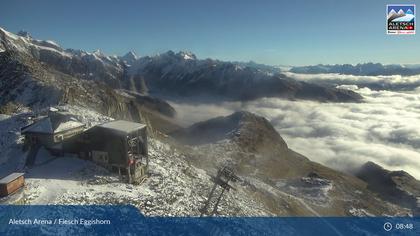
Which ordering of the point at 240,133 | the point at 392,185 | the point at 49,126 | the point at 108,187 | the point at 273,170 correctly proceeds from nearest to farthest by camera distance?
the point at 108,187 → the point at 49,126 → the point at 273,170 → the point at 240,133 → the point at 392,185

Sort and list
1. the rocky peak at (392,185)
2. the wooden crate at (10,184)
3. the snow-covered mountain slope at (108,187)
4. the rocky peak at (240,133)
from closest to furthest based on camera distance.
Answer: the wooden crate at (10,184)
the snow-covered mountain slope at (108,187)
the rocky peak at (392,185)
the rocky peak at (240,133)

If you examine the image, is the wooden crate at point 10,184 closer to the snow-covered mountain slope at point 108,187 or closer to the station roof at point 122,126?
the snow-covered mountain slope at point 108,187

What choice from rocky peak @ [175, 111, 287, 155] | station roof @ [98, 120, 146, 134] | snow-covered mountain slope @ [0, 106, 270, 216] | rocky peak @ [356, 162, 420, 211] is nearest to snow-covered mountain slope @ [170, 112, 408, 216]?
rocky peak @ [175, 111, 287, 155]

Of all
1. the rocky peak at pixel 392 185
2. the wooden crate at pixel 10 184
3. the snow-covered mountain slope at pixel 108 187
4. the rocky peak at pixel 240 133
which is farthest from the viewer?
the rocky peak at pixel 240 133

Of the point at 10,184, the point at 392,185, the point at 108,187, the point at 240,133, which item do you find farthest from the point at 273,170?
the point at 10,184

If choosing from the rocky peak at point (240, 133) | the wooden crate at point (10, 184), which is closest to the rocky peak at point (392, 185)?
the rocky peak at point (240, 133)

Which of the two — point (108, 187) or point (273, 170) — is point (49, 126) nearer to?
point (108, 187)

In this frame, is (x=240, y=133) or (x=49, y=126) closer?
(x=49, y=126)

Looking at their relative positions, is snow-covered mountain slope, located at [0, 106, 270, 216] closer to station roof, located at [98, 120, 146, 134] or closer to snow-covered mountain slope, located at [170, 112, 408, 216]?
station roof, located at [98, 120, 146, 134]

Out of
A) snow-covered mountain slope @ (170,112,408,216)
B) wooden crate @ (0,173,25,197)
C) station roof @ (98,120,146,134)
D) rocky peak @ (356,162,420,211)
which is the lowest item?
rocky peak @ (356,162,420,211)

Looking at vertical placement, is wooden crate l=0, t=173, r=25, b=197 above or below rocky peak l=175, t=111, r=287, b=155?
above

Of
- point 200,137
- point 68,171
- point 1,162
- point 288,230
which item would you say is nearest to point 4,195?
point 68,171

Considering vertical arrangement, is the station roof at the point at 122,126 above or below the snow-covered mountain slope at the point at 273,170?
above

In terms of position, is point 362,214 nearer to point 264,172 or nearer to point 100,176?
point 264,172
